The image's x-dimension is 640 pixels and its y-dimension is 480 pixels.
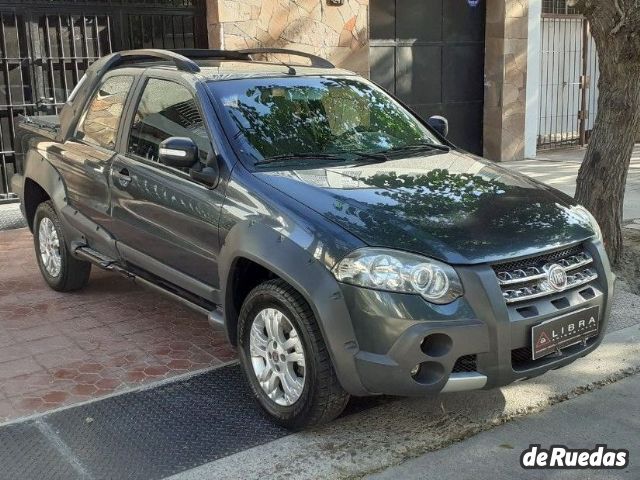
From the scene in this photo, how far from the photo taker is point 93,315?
5.82 meters

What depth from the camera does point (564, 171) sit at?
11.7 metres

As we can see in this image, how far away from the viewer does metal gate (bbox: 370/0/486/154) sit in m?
11.7

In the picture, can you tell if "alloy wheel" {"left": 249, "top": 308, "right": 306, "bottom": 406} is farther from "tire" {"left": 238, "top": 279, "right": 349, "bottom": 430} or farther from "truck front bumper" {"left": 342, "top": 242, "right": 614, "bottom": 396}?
"truck front bumper" {"left": 342, "top": 242, "right": 614, "bottom": 396}

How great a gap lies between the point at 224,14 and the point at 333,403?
6.91m

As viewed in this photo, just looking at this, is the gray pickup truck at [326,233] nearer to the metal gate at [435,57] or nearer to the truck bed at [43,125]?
the truck bed at [43,125]

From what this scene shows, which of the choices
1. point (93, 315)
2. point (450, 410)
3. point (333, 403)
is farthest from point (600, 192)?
point (93, 315)

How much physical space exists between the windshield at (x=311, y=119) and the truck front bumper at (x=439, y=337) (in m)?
1.30

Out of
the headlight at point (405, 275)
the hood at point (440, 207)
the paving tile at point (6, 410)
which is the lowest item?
the paving tile at point (6, 410)

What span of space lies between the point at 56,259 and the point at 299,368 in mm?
3121

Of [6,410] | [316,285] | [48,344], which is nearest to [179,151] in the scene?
[316,285]

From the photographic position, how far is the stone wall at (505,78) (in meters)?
12.4

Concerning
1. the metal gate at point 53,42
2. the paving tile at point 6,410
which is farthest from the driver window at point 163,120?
the metal gate at point 53,42

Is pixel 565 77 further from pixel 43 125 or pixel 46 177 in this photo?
pixel 46 177

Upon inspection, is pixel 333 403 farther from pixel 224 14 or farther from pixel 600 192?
pixel 224 14
